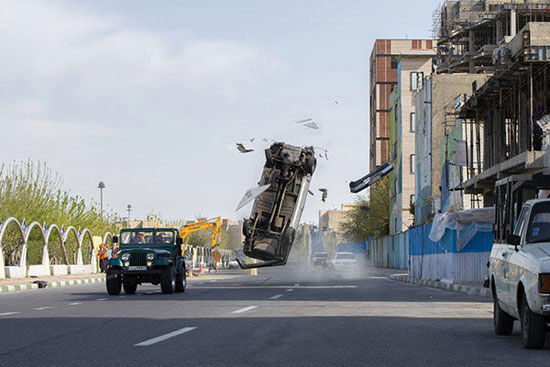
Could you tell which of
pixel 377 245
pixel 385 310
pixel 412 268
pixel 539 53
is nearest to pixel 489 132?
pixel 412 268

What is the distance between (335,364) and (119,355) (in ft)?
7.45

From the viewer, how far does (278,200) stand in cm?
3241

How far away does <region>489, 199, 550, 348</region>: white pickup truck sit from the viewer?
31.5 ft

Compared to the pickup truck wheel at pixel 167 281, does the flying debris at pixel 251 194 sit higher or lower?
higher

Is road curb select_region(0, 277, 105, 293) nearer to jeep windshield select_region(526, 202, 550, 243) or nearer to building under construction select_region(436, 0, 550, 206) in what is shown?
building under construction select_region(436, 0, 550, 206)

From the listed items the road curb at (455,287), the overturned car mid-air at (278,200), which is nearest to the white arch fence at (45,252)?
the overturned car mid-air at (278,200)

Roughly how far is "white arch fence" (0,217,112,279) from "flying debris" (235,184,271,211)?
1472 centimetres

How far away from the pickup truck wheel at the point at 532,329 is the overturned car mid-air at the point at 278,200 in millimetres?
22065

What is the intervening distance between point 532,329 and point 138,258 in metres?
18.2

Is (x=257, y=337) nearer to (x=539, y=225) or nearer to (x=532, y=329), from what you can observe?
(x=532, y=329)

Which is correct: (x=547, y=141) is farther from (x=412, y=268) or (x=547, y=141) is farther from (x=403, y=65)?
(x=403, y=65)

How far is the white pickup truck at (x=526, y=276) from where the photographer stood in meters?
9.59

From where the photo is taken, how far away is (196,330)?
40.8 ft

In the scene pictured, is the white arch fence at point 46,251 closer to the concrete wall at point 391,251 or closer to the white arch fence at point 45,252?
the white arch fence at point 45,252
